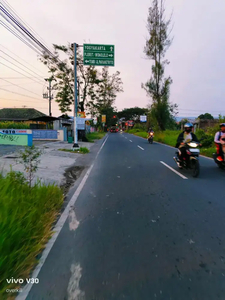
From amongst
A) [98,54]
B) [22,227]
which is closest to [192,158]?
[22,227]

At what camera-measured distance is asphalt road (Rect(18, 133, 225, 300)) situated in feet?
8.20

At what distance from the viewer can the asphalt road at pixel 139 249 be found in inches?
98.4

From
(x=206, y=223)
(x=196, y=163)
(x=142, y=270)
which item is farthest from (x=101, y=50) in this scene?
(x=142, y=270)

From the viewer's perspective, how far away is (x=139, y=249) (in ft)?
10.9

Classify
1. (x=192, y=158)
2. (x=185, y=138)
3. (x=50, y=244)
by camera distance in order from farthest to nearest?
(x=185, y=138), (x=192, y=158), (x=50, y=244)

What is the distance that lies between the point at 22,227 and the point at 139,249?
5.40ft

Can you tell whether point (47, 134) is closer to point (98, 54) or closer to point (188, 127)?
point (98, 54)

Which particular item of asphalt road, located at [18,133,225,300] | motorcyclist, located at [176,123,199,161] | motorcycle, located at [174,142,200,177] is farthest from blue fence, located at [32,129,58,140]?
asphalt road, located at [18,133,225,300]

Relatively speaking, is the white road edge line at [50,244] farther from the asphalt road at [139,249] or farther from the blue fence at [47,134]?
the blue fence at [47,134]

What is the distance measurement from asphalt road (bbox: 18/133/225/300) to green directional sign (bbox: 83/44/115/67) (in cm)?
1251

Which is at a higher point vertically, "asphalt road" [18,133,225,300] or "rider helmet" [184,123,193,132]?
"rider helmet" [184,123,193,132]

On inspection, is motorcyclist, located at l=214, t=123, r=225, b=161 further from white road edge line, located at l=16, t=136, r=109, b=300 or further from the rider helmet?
white road edge line, located at l=16, t=136, r=109, b=300

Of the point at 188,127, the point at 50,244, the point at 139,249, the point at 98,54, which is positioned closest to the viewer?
the point at 139,249

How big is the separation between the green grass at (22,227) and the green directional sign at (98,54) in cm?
1307
